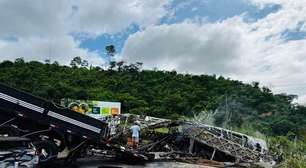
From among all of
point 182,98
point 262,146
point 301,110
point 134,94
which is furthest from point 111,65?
point 262,146

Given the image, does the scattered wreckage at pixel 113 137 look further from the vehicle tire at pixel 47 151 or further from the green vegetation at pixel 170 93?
the green vegetation at pixel 170 93

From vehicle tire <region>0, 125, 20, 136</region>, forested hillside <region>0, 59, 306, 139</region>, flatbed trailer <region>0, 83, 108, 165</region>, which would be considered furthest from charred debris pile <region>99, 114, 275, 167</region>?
forested hillside <region>0, 59, 306, 139</region>

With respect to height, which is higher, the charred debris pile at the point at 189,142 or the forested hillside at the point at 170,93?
the forested hillside at the point at 170,93

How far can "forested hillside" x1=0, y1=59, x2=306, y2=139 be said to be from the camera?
42.1m

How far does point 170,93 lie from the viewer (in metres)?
48.8

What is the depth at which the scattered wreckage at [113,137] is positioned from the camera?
11.6 metres

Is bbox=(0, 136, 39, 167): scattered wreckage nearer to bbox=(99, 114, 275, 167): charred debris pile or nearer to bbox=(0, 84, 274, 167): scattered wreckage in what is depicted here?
bbox=(0, 84, 274, 167): scattered wreckage

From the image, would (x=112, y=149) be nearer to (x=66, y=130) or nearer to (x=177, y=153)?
(x=66, y=130)

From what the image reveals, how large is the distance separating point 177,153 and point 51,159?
641cm

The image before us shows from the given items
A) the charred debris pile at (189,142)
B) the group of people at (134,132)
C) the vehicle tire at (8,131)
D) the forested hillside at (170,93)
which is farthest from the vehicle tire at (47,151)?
the forested hillside at (170,93)

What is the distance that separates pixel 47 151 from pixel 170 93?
37215mm

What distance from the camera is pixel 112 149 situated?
13945 mm

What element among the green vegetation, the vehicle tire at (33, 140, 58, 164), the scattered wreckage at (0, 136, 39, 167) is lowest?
the vehicle tire at (33, 140, 58, 164)

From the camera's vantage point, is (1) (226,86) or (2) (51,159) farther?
(1) (226,86)
